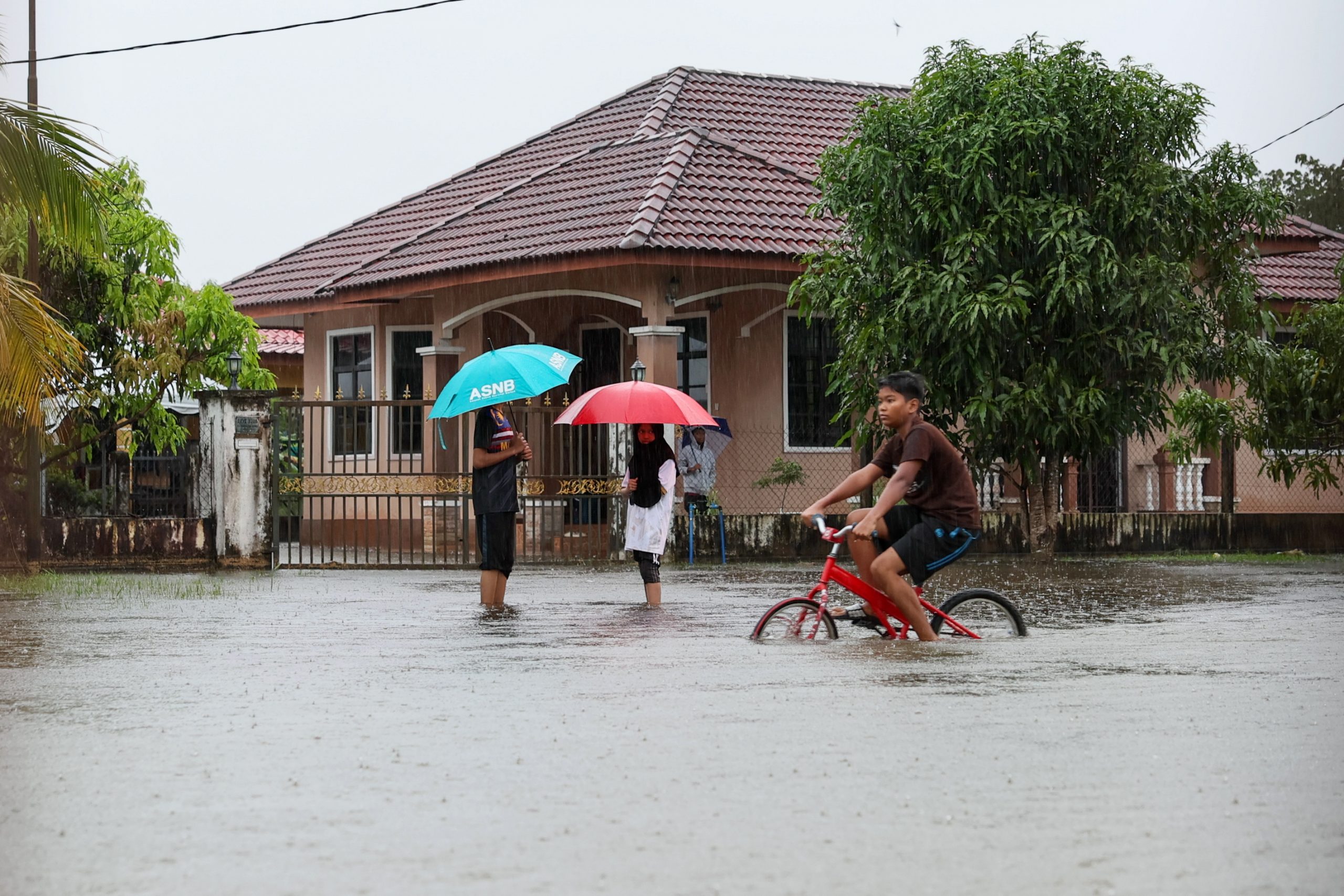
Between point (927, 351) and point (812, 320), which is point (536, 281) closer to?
point (812, 320)

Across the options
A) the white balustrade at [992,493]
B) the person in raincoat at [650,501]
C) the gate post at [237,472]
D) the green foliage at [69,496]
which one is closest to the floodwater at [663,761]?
the person in raincoat at [650,501]

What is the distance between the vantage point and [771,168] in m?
24.1

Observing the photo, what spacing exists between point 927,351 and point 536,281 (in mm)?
5964

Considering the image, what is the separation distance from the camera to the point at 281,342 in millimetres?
36719

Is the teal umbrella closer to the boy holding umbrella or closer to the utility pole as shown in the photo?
the boy holding umbrella

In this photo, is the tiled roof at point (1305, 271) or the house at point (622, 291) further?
the tiled roof at point (1305, 271)

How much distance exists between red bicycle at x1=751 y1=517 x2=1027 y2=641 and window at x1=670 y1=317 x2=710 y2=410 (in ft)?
40.6

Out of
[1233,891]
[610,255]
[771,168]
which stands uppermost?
[771,168]

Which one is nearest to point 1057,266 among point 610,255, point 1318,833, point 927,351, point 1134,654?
point 927,351

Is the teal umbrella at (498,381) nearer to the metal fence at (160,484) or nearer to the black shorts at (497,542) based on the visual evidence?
the black shorts at (497,542)

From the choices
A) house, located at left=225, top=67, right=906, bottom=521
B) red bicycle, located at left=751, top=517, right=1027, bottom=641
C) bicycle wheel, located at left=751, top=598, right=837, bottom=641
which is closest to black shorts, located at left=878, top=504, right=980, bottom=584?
red bicycle, located at left=751, top=517, right=1027, bottom=641

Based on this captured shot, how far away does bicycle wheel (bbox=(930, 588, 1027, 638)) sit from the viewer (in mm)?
10367

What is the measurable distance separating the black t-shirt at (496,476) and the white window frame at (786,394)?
9.65 m

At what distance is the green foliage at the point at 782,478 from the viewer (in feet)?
71.4
